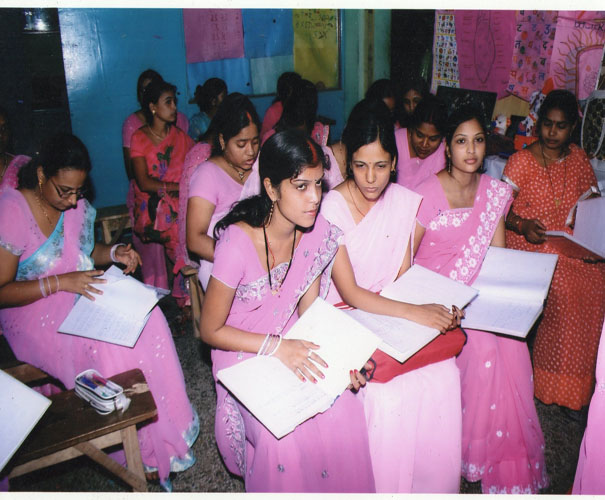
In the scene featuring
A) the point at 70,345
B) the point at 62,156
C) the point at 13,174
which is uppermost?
the point at 62,156

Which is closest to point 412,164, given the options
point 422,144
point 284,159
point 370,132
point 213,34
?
point 422,144

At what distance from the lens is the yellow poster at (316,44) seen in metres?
Result: 5.74

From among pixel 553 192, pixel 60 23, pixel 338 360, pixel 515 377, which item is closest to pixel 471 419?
pixel 515 377

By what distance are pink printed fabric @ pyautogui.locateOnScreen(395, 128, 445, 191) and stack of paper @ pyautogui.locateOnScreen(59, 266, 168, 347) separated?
1.81m

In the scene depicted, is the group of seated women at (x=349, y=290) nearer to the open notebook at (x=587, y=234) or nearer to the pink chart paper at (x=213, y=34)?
the open notebook at (x=587, y=234)

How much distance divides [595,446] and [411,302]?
86cm

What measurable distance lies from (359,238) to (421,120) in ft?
3.53

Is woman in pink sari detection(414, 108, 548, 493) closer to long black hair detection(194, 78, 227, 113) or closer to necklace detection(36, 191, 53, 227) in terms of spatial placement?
necklace detection(36, 191, 53, 227)

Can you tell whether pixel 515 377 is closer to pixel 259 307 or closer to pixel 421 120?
pixel 259 307

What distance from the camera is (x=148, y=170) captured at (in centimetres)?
388

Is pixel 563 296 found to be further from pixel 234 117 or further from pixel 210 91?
pixel 210 91

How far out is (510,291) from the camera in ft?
7.30

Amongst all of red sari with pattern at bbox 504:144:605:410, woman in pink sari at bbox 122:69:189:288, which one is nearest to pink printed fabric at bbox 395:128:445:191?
red sari with pattern at bbox 504:144:605:410


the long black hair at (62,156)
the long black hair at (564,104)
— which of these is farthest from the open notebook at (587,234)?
the long black hair at (62,156)
